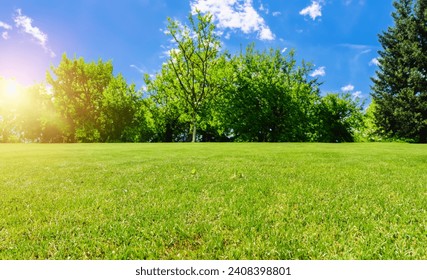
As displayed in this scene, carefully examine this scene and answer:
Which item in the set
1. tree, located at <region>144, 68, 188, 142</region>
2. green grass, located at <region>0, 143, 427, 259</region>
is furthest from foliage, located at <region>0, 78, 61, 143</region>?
green grass, located at <region>0, 143, 427, 259</region>

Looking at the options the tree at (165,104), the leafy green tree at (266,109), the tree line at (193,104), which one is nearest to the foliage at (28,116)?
the tree line at (193,104)

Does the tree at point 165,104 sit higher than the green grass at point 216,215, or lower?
higher

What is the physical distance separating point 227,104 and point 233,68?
26.6 ft

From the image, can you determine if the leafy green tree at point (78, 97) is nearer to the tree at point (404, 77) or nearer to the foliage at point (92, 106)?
the foliage at point (92, 106)

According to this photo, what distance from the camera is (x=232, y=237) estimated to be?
4.91 m

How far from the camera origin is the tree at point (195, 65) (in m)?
45.9

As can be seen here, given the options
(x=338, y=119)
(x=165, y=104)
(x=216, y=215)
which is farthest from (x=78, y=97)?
(x=216, y=215)

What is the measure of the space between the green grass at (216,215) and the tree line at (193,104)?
39.2m

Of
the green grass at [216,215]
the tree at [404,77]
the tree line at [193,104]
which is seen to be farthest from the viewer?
the tree line at [193,104]

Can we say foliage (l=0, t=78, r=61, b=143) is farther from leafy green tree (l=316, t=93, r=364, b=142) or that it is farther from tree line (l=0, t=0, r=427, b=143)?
leafy green tree (l=316, t=93, r=364, b=142)

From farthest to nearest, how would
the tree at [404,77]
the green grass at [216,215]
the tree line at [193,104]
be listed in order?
the tree line at [193,104] < the tree at [404,77] < the green grass at [216,215]

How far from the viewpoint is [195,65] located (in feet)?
165

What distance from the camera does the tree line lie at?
50.8m

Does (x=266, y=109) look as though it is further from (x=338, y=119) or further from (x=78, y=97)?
(x=78, y=97)
